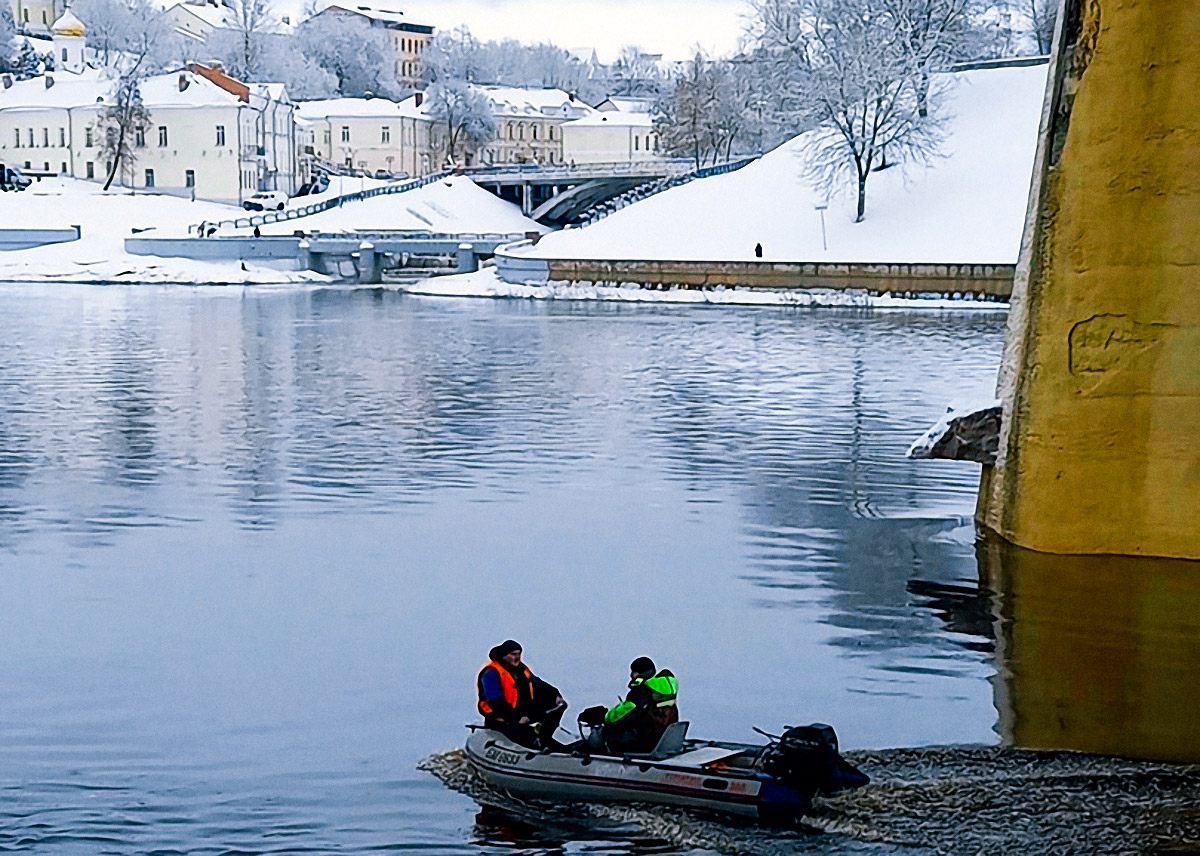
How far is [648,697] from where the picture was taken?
520 inches

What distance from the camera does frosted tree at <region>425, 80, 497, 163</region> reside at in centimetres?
13462

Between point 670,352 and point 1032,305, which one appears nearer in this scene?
point 1032,305

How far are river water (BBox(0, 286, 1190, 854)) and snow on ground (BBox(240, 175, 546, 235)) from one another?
184 ft

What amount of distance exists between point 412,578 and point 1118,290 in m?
8.50

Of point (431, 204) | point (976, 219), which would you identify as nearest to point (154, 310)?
point (976, 219)

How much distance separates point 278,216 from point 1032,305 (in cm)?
8075

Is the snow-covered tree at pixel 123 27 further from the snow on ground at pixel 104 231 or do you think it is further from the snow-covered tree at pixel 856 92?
the snow-covered tree at pixel 856 92

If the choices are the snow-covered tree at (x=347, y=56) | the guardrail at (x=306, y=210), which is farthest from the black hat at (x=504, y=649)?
the snow-covered tree at (x=347, y=56)

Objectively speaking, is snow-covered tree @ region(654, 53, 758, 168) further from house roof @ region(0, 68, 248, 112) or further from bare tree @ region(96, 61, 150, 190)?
bare tree @ region(96, 61, 150, 190)

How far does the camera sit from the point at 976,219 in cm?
6938

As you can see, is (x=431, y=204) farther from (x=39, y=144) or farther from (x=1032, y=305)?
(x=1032, y=305)

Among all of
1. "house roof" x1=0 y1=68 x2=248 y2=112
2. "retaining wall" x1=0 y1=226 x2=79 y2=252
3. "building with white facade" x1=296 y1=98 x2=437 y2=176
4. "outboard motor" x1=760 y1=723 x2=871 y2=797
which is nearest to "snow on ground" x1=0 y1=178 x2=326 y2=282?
"retaining wall" x1=0 y1=226 x2=79 y2=252

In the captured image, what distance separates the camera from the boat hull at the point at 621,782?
12266 millimetres

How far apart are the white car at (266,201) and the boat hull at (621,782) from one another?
3614 inches
